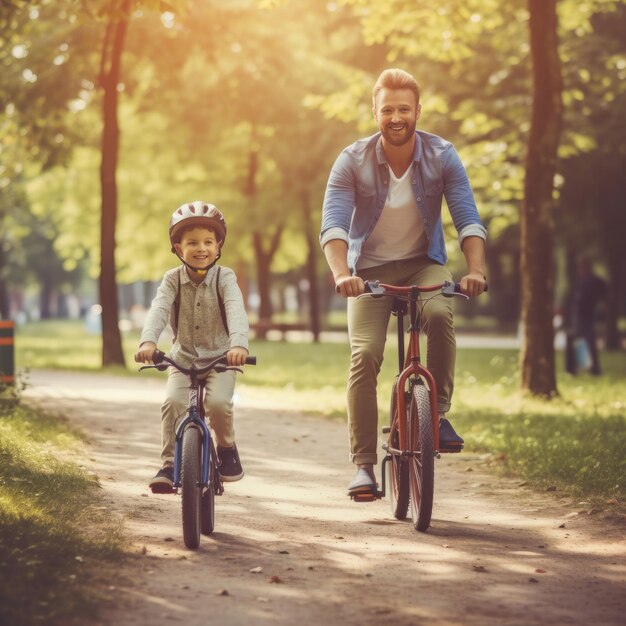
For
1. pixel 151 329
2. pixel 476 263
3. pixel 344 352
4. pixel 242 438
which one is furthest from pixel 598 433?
pixel 344 352

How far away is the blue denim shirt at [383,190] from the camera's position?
5984mm

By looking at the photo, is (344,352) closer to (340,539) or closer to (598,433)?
(598,433)

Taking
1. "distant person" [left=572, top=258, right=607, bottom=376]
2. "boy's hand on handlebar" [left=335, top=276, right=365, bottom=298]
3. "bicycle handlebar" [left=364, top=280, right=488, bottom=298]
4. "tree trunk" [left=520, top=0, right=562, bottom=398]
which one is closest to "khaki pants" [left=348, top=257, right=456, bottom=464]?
"bicycle handlebar" [left=364, top=280, right=488, bottom=298]

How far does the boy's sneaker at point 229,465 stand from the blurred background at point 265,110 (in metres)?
4.38

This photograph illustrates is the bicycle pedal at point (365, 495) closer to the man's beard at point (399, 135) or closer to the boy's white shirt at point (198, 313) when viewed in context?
the boy's white shirt at point (198, 313)

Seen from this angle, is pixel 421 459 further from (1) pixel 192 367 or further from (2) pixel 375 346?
(1) pixel 192 367

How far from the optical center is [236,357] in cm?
532

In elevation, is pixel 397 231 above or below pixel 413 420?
above

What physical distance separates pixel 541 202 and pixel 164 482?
8579 millimetres

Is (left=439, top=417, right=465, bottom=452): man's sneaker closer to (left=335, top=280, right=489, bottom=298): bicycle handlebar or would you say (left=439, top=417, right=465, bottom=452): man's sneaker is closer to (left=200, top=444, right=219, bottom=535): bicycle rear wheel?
(left=335, top=280, right=489, bottom=298): bicycle handlebar

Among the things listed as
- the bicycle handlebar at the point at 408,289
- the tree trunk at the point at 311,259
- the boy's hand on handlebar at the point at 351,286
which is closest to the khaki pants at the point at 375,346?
the bicycle handlebar at the point at 408,289

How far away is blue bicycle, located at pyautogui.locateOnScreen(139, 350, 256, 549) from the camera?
5.29 metres

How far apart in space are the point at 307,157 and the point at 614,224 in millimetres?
8081

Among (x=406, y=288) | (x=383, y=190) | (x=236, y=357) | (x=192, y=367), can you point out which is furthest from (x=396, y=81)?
(x=192, y=367)
